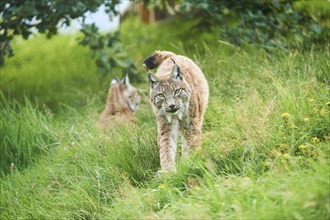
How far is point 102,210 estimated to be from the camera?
17.4 feet

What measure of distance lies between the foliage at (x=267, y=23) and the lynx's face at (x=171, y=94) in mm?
2312

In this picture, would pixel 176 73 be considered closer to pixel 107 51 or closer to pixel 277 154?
pixel 277 154

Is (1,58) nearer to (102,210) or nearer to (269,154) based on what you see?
(102,210)

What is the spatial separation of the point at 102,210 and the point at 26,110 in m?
2.84

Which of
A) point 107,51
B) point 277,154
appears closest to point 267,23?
point 107,51

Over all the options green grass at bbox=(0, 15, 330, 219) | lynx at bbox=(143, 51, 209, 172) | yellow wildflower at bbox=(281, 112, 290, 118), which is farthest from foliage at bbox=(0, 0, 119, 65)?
yellow wildflower at bbox=(281, 112, 290, 118)

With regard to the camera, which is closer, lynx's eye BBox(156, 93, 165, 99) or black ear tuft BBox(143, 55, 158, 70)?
lynx's eye BBox(156, 93, 165, 99)

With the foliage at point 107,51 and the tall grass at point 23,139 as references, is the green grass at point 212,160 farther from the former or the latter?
the foliage at point 107,51

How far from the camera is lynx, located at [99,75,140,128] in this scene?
7.61 m

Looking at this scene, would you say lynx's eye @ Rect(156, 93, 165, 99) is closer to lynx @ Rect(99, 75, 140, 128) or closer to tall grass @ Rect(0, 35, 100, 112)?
lynx @ Rect(99, 75, 140, 128)

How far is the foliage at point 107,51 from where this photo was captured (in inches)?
343

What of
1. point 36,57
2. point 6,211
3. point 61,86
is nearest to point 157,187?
point 6,211

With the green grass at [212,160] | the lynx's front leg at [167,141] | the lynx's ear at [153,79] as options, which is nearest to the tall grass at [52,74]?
the green grass at [212,160]

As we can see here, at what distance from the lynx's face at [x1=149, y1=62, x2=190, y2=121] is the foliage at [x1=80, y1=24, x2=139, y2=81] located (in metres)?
2.89
